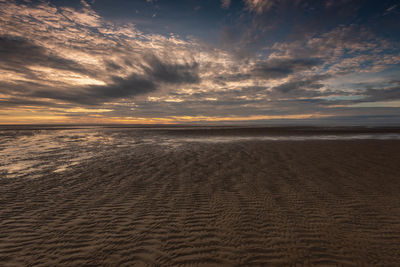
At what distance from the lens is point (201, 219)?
4.66 meters

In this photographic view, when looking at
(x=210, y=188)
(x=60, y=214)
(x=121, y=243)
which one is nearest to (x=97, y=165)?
(x=60, y=214)

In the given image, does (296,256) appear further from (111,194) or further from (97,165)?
(97,165)

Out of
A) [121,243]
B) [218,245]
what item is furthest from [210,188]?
[121,243]

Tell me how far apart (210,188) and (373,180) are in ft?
22.7

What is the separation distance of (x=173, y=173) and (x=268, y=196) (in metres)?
4.59

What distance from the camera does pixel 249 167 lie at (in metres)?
9.86

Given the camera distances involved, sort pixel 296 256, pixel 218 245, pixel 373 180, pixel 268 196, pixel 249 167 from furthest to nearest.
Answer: pixel 249 167
pixel 373 180
pixel 268 196
pixel 218 245
pixel 296 256

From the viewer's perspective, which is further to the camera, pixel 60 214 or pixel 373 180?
pixel 373 180

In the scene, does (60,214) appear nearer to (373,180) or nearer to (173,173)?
(173,173)

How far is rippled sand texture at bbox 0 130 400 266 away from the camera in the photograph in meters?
3.38

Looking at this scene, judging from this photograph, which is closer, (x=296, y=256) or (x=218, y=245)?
(x=296, y=256)

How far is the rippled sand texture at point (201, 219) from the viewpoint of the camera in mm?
3385

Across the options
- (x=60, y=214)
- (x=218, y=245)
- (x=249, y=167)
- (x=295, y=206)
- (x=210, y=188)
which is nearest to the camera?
(x=218, y=245)

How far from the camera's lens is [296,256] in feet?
11.0
